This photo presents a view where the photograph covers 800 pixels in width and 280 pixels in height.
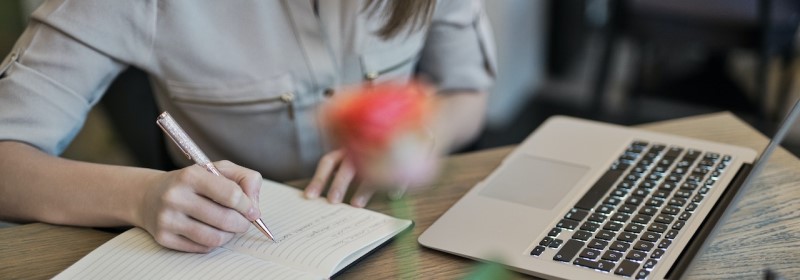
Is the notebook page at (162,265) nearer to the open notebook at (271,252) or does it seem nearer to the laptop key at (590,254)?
the open notebook at (271,252)

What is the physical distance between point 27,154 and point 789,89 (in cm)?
223

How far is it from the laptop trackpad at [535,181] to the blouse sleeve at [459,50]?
26 cm

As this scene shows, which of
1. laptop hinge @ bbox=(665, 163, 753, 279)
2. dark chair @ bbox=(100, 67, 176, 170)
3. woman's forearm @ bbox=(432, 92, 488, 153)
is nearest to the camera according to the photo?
laptop hinge @ bbox=(665, 163, 753, 279)

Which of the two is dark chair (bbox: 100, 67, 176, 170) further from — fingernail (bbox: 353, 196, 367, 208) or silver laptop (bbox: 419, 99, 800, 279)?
silver laptop (bbox: 419, 99, 800, 279)

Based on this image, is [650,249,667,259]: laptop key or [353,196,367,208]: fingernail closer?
[650,249,667,259]: laptop key

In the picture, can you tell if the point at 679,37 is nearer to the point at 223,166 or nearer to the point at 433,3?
the point at 433,3

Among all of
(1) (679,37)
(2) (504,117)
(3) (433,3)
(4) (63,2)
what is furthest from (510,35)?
(4) (63,2)

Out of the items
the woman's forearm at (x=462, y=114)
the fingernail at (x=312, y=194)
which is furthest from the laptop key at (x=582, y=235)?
the woman's forearm at (x=462, y=114)

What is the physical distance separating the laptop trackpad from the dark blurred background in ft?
4.54

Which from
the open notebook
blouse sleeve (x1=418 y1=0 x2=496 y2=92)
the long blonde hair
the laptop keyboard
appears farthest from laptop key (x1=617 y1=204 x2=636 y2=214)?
blouse sleeve (x1=418 y1=0 x2=496 y2=92)

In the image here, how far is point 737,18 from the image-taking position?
232 cm

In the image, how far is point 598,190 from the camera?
977 mm

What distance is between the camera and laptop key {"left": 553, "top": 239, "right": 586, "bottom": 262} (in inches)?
33.2

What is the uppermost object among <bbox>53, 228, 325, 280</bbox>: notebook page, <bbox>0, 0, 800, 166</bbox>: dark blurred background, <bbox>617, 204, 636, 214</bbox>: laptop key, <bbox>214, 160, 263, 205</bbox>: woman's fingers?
<bbox>214, 160, 263, 205</bbox>: woman's fingers
